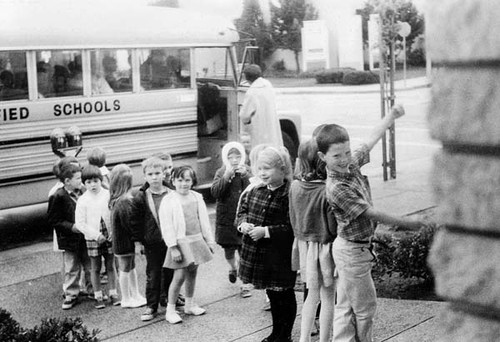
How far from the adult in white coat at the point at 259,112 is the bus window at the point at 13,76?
265cm

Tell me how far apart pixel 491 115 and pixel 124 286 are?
19.1ft

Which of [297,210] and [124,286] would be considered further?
[124,286]

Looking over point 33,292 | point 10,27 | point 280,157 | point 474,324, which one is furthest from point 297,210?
point 10,27

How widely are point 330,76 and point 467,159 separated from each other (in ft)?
138

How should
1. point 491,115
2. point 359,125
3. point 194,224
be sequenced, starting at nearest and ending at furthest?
point 491,115
point 194,224
point 359,125

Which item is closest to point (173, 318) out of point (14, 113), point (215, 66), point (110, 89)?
point (14, 113)

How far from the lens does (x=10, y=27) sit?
9.42 meters

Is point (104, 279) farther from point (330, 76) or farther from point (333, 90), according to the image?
point (330, 76)

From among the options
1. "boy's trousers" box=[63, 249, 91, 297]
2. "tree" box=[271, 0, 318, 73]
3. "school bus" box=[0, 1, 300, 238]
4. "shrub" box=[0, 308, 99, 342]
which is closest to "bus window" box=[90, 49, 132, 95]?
"school bus" box=[0, 1, 300, 238]

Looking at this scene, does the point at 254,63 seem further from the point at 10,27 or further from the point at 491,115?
the point at 491,115

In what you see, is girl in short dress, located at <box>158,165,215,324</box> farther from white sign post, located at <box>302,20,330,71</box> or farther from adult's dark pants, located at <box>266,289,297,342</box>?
white sign post, located at <box>302,20,330,71</box>

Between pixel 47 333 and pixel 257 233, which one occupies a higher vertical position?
pixel 257 233

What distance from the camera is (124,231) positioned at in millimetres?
6480

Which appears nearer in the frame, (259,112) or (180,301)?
(180,301)
